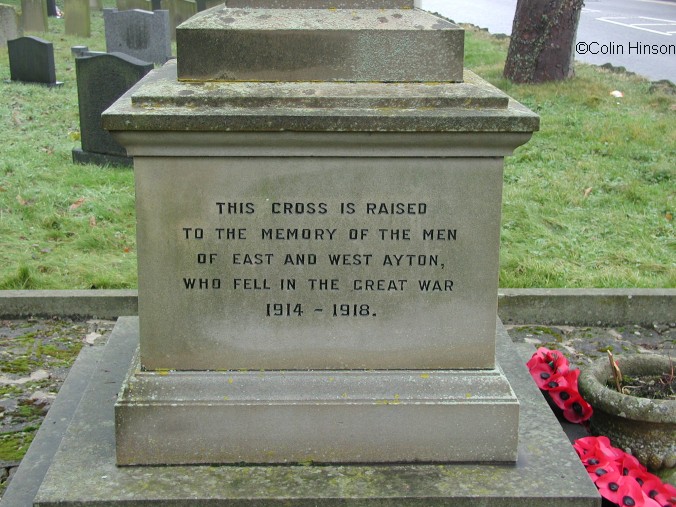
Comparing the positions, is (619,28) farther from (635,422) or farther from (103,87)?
(635,422)

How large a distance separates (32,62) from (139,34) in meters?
2.45

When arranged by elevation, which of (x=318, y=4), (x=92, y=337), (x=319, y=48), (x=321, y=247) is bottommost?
(x=92, y=337)

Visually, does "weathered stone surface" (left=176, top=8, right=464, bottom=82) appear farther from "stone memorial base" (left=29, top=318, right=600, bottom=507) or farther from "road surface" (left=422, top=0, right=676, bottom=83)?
"road surface" (left=422, top=0, right=676, bottom=83)

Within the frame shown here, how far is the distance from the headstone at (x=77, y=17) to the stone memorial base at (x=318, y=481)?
1794cm

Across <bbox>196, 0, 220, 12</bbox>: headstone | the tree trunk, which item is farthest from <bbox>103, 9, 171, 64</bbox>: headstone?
<bbox>196, 0, 220, 12</bbox>: headstone

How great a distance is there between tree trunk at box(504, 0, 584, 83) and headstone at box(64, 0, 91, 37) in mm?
11147

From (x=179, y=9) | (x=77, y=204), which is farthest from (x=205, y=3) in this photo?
(x=77, y=204)

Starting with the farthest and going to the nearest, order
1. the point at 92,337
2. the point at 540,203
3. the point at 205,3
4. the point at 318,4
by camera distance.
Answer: the point at 205,3, the point at 540,203, the point at 92,337, the point at 318,4

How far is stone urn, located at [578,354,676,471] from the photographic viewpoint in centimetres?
346

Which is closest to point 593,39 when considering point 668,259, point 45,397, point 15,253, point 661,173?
point 661,173

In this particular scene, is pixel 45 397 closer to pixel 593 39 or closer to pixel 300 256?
pixel 300 256

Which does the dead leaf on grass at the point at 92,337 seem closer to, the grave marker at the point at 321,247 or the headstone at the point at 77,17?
the grave marker at the point at 321,247

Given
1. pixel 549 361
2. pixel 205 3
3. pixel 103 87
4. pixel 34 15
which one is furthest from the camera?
pixel 205 3

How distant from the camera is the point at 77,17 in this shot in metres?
20.0
